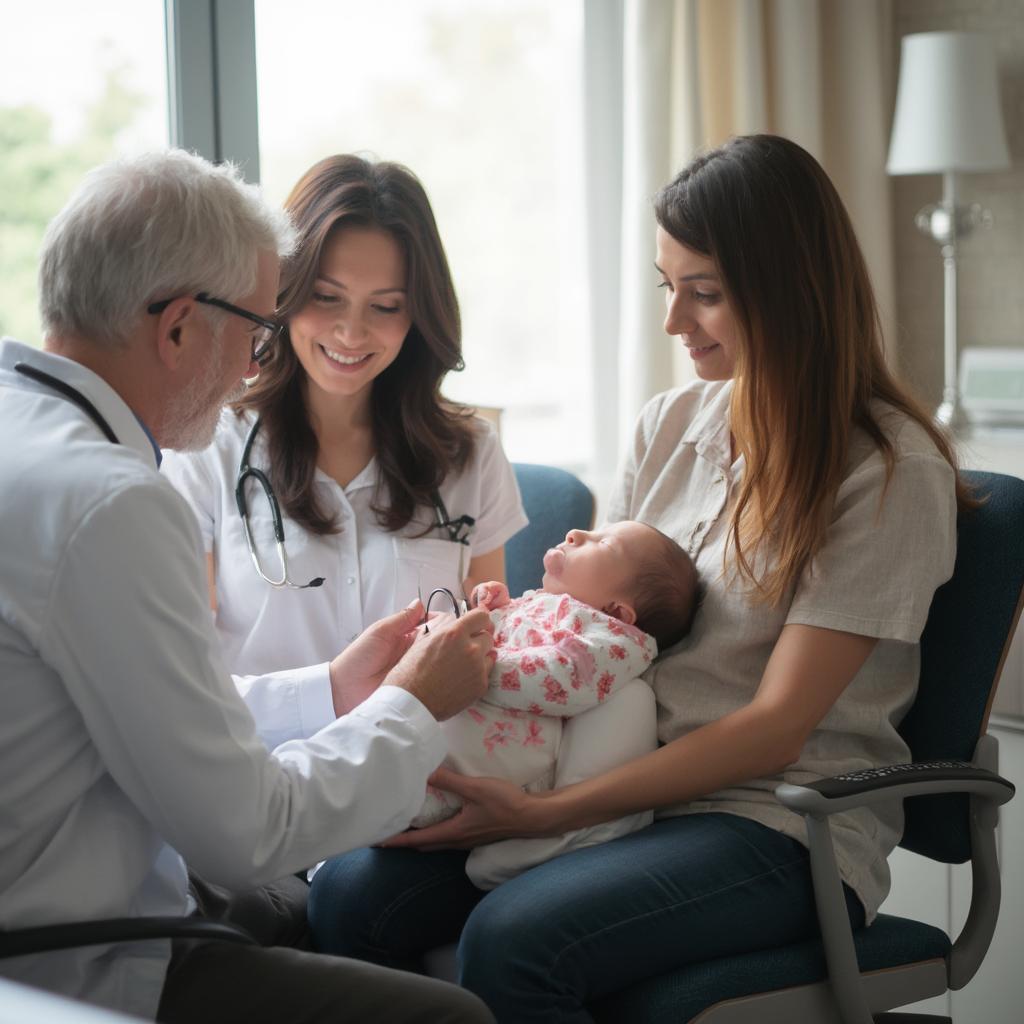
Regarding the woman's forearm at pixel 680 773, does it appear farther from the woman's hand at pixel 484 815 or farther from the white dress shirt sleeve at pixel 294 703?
the white dress shirt sleeve at pixel 294 703

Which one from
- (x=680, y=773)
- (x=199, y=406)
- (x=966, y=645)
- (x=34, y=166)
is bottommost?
(x=680, y=773)

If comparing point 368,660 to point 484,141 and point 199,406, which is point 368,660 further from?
point 484,141

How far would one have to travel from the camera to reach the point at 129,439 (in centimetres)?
135

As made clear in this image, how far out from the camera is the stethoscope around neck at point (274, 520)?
6.58 feet

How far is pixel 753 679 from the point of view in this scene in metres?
1.71

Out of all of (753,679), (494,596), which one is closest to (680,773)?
(753,679)

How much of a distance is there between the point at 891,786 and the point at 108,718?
894 millimetres

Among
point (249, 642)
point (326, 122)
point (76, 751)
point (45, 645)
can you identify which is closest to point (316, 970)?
point (76, 751)

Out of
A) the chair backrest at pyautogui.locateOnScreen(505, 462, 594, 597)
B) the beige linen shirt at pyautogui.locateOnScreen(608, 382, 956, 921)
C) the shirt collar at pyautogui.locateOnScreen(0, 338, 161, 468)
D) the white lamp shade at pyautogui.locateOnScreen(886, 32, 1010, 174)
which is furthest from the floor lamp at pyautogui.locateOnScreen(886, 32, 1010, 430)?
the shirt collar at pyautogui.locateOnScreen(0, 338, 161, 468)

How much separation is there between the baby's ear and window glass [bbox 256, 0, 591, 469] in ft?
5.31

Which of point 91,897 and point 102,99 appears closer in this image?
point 91,897

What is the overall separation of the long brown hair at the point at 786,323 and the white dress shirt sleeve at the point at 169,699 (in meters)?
0.72

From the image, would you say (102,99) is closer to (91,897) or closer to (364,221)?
(364,221)

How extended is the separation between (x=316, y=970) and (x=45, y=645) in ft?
1.49
